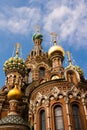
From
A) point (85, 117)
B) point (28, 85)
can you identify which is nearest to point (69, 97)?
point (85, 117)

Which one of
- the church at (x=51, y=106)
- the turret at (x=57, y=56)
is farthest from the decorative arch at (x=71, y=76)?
the turret at (x=57, y=56)

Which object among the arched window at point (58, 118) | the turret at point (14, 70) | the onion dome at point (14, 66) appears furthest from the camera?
the onion dome at point (14, 66)

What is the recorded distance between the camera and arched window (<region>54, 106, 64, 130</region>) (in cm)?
1195

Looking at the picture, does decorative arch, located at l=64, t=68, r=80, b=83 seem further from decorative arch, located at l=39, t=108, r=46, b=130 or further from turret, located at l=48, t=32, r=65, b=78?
turret, located at l=48, t=32, r=65, b=78

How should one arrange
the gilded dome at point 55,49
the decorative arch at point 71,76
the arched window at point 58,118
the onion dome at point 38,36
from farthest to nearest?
the onion dome at point 38,36 → the gilded dome at point 55,49 → the decorative arch at point 71,76 → the arched window at point 58,118

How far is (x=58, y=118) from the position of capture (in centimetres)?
1227

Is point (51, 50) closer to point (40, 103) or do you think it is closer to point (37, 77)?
point (37, 77)

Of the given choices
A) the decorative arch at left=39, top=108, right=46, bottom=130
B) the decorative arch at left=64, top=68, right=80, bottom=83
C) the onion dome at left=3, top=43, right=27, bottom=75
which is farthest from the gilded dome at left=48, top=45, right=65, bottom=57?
the decorative arch at left=39, top=108, right=46, bottom=130

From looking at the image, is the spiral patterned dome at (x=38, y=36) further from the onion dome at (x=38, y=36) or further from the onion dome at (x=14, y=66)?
the onion dome at (x=14, y=66)

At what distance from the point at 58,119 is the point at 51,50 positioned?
8021mm

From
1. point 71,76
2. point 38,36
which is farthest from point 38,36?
point 71,76

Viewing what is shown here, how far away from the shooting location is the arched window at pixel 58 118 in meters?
11.9

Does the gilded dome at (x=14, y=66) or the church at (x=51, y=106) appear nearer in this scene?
the church at (x=51, y=106)

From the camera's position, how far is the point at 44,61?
2242cm
